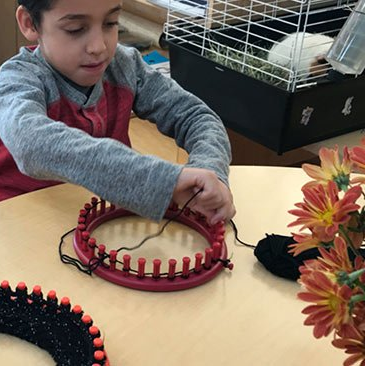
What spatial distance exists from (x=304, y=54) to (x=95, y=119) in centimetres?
64

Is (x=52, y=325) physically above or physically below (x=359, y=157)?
below

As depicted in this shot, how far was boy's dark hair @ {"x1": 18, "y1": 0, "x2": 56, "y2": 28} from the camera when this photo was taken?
3.24 ft

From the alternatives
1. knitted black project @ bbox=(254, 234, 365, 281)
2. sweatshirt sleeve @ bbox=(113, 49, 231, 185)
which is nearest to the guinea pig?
sweatshirt sleeve @ bbox=(113, 49, 231, 185)

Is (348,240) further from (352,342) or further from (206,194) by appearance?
(206,194)

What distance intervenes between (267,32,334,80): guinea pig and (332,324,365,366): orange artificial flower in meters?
1.10

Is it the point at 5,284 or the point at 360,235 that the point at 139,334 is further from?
the point at 360,235

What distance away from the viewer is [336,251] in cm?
46

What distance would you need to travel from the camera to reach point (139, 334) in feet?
2.27

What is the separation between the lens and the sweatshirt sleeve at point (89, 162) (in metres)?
0.81

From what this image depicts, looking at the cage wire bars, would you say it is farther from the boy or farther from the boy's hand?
the boy's hand

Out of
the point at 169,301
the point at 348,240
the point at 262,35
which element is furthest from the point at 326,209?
the point at 262,35

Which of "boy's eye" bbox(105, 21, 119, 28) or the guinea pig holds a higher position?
"boy's eye" bbox(105, 21, 119, 28)

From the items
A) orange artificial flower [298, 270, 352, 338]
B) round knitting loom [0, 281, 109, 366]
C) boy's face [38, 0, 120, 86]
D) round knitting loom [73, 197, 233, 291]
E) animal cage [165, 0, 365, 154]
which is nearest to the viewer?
orange artificial flower [298, 270, 352, 338]

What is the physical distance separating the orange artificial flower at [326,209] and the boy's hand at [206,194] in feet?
1.11
